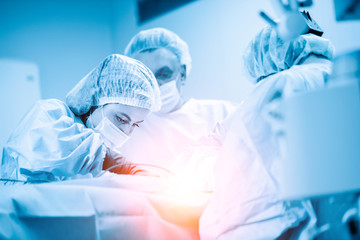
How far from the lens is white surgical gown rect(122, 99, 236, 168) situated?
1.86 meters

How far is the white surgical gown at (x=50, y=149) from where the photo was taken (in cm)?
110

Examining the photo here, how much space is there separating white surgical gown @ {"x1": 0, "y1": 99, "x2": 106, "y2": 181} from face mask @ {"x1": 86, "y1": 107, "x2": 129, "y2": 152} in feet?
0.24

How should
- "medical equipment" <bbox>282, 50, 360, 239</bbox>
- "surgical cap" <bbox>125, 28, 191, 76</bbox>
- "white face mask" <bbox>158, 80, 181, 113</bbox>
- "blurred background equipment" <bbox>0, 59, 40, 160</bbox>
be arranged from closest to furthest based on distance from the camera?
1. "medical equipment" <bbox>282, 50, 360, 239</bbox>
2. "white face mask" <bbox>158, 80, 181, 113</bbox>
3. "surgical cap" <bbox>125, 28, 191, 76</bbox>
4. "blurred background equipment" <bbox>0, 59, 40, 160</bbox>

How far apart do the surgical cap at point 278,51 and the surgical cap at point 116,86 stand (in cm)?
49

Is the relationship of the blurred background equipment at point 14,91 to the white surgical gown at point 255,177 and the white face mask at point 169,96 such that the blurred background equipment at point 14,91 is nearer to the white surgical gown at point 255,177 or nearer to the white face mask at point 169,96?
the white face mask at point 169,96

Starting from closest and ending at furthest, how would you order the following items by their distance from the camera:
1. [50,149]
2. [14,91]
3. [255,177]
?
1. [255,177]
2. [50,149]
3. [14,91]

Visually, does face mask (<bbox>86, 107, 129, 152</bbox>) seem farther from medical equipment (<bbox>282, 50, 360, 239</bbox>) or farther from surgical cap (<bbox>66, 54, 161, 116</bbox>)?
medical equipment (<bbox>282, 50, 360, 239</bbox>)

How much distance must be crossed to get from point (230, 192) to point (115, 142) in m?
0.72

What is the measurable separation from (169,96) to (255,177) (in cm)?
113

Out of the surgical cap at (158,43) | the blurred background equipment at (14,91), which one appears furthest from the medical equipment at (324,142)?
the blurred background equipment at (14,91)

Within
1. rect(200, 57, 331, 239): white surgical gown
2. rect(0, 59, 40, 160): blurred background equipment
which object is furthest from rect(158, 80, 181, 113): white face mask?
rect(0, 59, 40, 160): blurred background equipment

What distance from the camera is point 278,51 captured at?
1183mm

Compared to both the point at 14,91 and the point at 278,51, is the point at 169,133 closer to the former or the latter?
the point at 278,51

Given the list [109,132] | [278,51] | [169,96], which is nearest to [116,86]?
[109,132]
